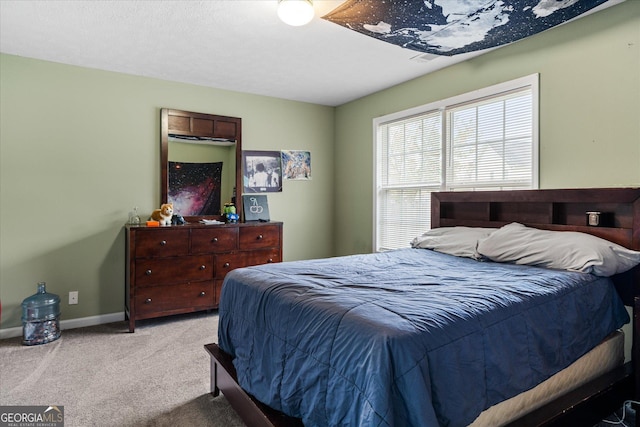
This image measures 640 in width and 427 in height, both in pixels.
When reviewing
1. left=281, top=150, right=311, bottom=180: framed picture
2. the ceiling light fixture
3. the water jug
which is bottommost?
the water jug

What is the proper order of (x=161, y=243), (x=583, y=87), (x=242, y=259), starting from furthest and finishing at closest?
(x=242, y=259) < (x=161, y=243) < (x=583, y=87)

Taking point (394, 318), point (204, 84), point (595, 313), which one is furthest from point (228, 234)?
point (595, 313)

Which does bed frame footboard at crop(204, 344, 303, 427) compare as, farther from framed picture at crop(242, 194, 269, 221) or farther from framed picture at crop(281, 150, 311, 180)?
framed picture at crop(281, 150, 311, 180)

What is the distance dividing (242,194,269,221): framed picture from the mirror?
0.24 feet

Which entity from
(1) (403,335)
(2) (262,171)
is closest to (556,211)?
(1) (403,335)

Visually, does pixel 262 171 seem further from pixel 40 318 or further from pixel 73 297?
pixel 40 318

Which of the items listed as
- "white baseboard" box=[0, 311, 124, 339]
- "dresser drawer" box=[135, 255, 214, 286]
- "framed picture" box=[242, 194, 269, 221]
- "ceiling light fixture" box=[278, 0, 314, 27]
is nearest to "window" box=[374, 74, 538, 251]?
"framed picture" box=[242, 194, 269, 221]

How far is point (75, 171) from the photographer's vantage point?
3.48 meters

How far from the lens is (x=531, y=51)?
2.88 m

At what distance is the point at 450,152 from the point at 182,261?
2.79m

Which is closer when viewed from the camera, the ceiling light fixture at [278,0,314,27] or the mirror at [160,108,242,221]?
the ceiling light fixture at [278,0,314,27]

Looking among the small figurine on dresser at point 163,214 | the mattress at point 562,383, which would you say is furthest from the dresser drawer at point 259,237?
the mattress at point 562,383

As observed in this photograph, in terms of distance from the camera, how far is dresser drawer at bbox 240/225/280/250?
389cm

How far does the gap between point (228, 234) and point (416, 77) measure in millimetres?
2550
